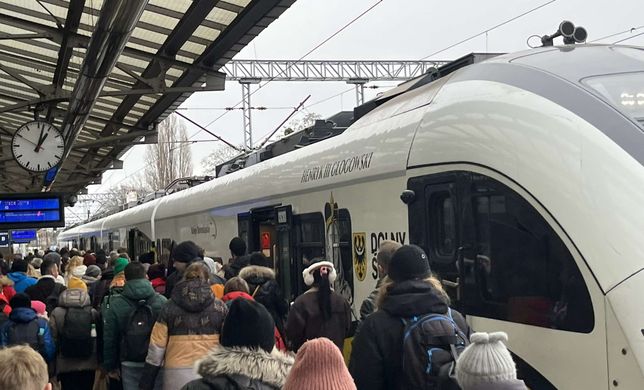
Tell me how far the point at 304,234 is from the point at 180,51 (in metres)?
3.77

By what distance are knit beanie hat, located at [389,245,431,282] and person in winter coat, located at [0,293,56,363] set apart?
12.6 feet

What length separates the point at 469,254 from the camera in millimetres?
4953

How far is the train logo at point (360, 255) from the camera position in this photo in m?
6.59

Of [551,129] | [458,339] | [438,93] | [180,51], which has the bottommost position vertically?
[458,339]

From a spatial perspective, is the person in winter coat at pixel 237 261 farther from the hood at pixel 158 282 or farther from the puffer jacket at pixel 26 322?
the puffer jacket at pixel 26 322

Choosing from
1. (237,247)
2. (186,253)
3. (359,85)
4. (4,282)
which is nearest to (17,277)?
(4,282)

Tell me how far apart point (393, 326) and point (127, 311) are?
2.97 meters

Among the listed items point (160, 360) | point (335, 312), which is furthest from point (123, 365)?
point (335, 312)

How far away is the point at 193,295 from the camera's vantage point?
4898mm

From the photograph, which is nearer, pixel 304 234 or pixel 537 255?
pixel 537 255

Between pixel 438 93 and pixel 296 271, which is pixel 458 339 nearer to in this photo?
pixel 438 93

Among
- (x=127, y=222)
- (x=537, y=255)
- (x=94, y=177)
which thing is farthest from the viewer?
(x=94, y=177)

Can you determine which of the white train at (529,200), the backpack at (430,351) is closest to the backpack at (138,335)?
the white train at (529,200)

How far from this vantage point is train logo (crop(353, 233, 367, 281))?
21.6 ft
